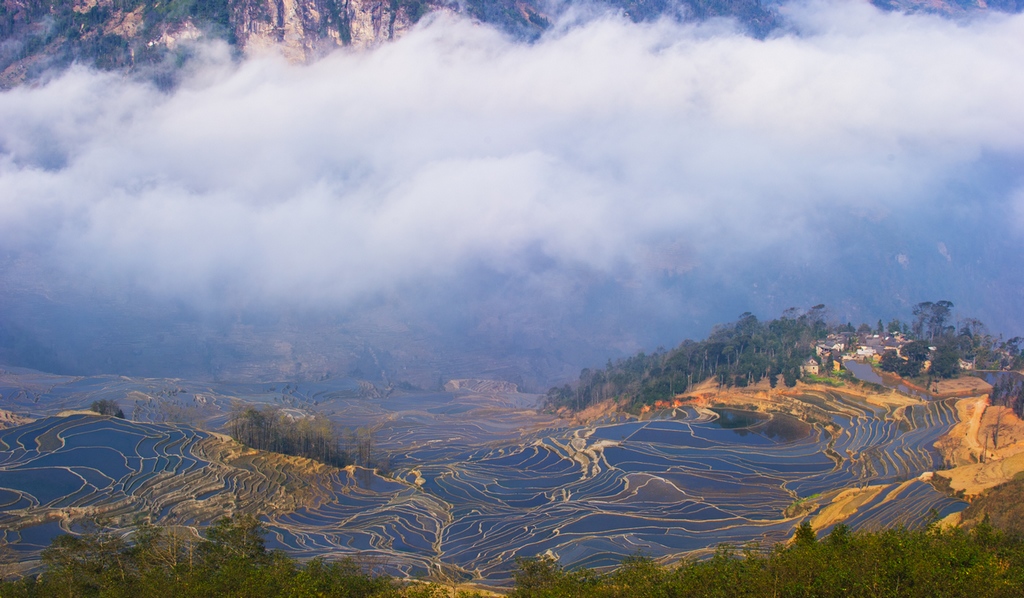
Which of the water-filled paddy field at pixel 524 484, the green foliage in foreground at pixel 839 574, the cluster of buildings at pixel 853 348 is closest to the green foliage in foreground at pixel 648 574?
the green foliage in foreground at pixel 839 574

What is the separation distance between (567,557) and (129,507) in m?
35.8

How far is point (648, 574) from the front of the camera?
138ft

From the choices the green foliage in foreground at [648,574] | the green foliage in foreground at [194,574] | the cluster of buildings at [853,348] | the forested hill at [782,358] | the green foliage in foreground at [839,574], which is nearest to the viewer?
the green foliage in foreground at [839,574]

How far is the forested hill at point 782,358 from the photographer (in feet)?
399

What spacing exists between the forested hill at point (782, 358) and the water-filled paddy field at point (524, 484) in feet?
34.7

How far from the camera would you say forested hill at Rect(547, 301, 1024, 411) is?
12150 centimetres

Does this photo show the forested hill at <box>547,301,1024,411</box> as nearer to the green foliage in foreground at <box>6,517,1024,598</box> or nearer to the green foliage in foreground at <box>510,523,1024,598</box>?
the green foliage in foreground at <box>6,517,1024,598</box>

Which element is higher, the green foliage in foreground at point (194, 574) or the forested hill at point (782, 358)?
the green foliage in foreground at point (194, 574)

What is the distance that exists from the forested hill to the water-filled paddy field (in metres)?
10.6

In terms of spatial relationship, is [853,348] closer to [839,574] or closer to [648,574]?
[648,574]

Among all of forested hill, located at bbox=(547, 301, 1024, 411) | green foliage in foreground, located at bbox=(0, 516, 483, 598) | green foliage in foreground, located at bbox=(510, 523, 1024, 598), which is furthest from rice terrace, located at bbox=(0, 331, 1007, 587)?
green foliage in foreground, located at bbox=(510, 523, 1024, 598)

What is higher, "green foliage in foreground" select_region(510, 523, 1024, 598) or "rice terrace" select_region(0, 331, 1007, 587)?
"green foliage in foreground" select_region(510, 523, 1024, 598)

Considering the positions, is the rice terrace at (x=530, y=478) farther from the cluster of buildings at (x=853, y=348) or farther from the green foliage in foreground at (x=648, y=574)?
the green foliage in foreground at (x=648, y=574)

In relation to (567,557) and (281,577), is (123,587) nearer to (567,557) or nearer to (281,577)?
(281,577)
